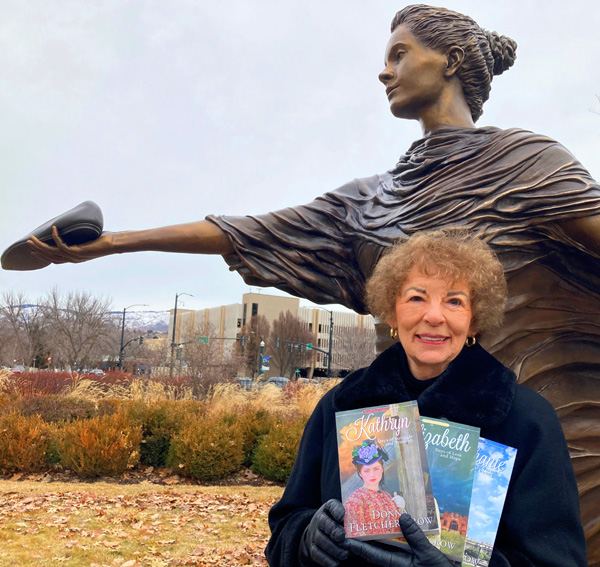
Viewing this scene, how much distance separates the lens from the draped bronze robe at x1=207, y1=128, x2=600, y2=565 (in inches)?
103

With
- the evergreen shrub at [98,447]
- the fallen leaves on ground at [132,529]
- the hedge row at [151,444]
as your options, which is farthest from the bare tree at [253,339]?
the fallen leaves on ground at [132,529]

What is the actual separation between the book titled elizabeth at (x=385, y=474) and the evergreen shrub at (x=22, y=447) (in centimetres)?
1037

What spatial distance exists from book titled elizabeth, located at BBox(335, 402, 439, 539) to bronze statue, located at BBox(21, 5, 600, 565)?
1370 millimetres

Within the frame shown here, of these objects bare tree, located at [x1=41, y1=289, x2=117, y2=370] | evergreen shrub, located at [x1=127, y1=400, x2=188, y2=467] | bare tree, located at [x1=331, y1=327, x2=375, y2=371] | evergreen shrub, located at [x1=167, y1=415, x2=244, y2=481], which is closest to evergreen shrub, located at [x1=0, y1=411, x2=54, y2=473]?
evergreen shrub, located at [x1=127, y1=400, x2=188, y2=467]

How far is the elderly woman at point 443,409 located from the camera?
1433mm

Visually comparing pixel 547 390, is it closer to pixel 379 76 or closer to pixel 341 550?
pixel 341 550

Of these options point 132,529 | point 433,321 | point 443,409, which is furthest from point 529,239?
point 132,529

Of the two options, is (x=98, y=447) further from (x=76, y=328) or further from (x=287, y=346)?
(x=287, y=346)

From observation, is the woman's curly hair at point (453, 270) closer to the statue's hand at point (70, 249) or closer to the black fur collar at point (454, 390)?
the black fur collar at point (454, 390)

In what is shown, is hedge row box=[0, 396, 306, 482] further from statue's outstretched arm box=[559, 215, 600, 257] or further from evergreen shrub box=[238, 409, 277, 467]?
statue's outstretched arm box=[559, 215, 600, 257]

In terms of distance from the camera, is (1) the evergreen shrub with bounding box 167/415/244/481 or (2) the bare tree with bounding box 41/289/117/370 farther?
(2) the bare tree with bounding box 41/289/117/370

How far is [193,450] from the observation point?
10039 mm

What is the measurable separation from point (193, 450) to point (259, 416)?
251 centimetres

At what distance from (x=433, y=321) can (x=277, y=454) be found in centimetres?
894
